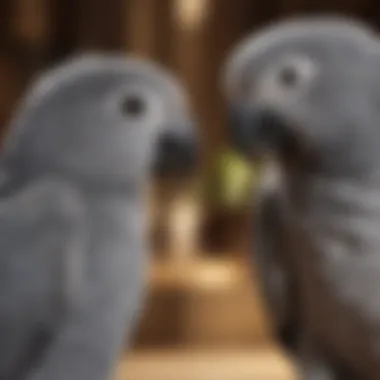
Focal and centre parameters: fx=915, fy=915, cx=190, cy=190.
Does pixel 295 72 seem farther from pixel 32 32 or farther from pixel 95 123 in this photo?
pixel 32 32

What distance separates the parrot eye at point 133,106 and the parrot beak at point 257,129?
6 centimetres

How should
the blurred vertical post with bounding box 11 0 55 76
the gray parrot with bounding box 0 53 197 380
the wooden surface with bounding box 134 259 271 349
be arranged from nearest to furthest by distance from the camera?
the gray parrot with bounding box 0 53 197 380
the wooden surface with bounding box 134 259 271 349
the blurred vertical post with bounding box 11 0 55 76

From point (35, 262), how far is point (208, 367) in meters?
0.45

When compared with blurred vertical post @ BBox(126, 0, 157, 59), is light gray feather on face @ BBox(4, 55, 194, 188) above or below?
below

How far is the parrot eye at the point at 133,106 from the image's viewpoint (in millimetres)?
551

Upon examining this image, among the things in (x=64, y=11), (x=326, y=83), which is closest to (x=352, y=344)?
(x=326, y=83)

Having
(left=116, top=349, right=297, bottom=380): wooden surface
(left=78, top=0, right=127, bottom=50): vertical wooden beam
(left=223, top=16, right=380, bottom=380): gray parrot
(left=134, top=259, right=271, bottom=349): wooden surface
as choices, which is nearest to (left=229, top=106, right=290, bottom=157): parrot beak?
(left=223, top=16, right=380, bottom=380): gray parrot

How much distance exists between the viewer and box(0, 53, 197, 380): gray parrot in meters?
0.51

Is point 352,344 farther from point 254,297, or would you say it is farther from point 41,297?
point 254,297

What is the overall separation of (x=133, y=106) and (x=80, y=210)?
71mm

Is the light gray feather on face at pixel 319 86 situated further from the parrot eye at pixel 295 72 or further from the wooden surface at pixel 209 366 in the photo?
the wooden surface at pixel 209 366

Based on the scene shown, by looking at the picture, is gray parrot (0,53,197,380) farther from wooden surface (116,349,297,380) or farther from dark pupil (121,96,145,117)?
wooden surface (116,349,297,380)

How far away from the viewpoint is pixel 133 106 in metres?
0.55

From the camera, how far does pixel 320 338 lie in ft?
1.95
